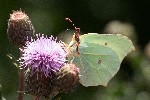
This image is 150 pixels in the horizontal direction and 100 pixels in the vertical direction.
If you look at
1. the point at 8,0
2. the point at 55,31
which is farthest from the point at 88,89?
the point at 8,0

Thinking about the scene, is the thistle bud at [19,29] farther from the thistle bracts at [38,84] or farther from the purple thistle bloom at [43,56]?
the thistle bracts at [38,84]

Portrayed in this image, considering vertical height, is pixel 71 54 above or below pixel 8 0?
below

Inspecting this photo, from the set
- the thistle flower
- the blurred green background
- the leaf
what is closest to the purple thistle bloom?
the thistle flower

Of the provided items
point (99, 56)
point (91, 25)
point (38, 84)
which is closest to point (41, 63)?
point (38, 84)

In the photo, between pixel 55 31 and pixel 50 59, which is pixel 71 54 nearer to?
pixel 50 59

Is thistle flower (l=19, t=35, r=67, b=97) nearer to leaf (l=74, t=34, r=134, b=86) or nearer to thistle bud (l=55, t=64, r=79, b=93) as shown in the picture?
thistle bud (l=55, t=64, r=79, b=93)

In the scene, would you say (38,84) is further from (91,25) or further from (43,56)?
(91,25)

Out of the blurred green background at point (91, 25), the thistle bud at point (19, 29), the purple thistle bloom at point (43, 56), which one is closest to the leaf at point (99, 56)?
the purple thistle bloom at point (43, 56)
